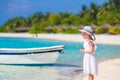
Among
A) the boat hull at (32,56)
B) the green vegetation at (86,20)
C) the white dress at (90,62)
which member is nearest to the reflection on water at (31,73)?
the boat hull at (32,56)


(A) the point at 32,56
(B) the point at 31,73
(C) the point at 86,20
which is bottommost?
(B) the point at 31,73

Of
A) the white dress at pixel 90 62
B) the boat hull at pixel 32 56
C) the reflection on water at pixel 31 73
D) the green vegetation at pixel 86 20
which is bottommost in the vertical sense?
the reflection on water at pixel 31 73

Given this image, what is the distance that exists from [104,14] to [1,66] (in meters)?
50.8

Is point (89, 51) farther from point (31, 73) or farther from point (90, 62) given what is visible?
point (31, 73)

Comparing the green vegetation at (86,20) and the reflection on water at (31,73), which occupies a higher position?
the green vegetation at (86,20)

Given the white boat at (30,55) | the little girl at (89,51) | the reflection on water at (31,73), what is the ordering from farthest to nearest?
the white boat at (30,55)
the reflection on water at (31,73)
the little girl at (89,51)

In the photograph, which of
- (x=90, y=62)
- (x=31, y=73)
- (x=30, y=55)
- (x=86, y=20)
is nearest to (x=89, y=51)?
(x=90, y=62)

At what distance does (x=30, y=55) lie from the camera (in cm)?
1238

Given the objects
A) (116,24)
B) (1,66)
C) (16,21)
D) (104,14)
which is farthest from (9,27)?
Result: (1,66)

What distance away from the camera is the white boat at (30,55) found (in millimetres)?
12141

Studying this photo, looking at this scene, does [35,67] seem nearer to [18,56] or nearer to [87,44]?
[18,56]

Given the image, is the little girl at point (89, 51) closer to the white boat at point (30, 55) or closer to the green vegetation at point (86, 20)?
the white boat at point (30, 55)

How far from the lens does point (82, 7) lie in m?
70.6

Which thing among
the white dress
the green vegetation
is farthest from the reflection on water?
the green vegetation
